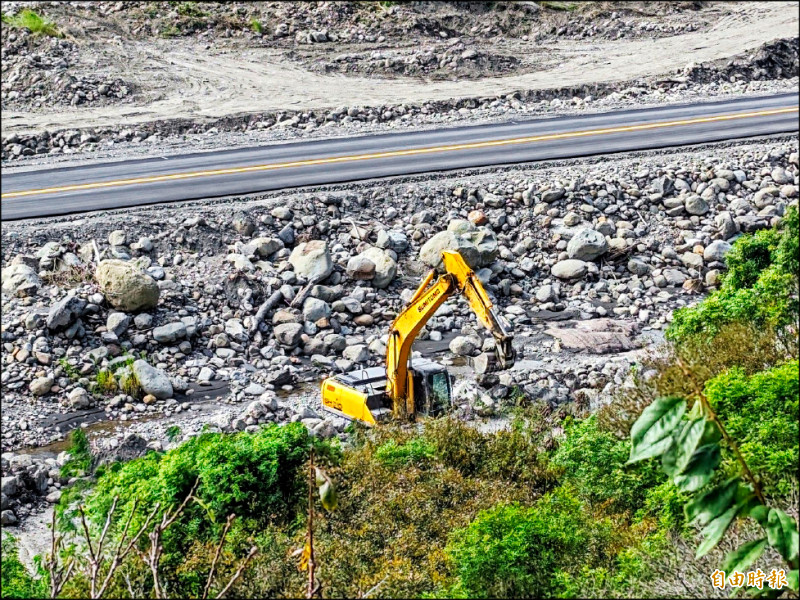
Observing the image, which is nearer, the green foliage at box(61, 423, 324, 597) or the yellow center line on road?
the green foliage at box(61, 423, 324, 597)

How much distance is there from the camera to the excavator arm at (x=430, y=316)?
1401 centimetres

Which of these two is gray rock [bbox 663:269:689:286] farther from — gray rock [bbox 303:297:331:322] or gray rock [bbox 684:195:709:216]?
gray rock [bbox 303:297:331:322]

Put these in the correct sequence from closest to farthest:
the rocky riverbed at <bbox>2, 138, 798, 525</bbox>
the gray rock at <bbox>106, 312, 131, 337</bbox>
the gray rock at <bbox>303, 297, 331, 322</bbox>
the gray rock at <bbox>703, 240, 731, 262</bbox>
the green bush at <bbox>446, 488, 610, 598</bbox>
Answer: the green bush at <bbox>446, 488, 610, 598</bbox> < the rocky riverbed at <bbox>2, 138, 798, 525</bbox> < the gray rock at <bbox>106, 312, 131, 337</bbox> < the gray rock at <bbox>303, 297, 331, 322</bbox> < the gray rock at <bbox>703, 240, 731, 262</bbox>

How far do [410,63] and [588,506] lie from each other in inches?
1071

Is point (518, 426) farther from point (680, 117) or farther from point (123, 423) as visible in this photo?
point (680, 117)

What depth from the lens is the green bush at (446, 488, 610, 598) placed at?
9328 mm

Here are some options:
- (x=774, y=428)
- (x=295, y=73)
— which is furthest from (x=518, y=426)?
(x=295, y=73)

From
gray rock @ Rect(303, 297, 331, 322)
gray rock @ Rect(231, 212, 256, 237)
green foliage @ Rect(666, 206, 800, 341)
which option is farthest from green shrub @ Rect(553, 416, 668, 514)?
gray rock @ Rect(231, 212, 256, 237)

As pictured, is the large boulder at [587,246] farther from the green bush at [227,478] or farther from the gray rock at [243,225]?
the green bush at [227,478]

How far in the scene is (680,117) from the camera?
2948cm

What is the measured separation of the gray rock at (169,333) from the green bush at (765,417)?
11440mm

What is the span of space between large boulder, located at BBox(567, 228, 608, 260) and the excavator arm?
8703 mm

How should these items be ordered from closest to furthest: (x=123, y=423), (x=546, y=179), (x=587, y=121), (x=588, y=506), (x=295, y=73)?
(x=588, y=506), (x=123, y=423), (x=546, y=179), (x=587, y=121), (x=295, y=73)

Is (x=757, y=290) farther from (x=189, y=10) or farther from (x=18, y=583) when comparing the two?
(x=189, y=10)
